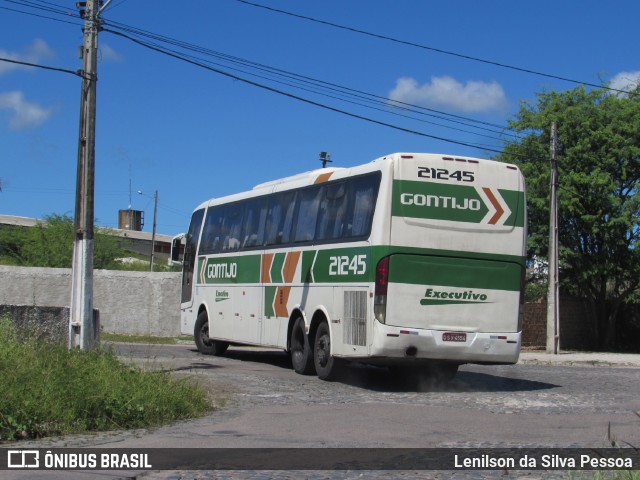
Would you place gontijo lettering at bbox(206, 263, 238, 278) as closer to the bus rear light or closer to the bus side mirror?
the bus side mirror

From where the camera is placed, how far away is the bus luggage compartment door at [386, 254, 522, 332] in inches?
564

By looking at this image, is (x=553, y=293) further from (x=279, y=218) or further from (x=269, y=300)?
(x=279, y=218)

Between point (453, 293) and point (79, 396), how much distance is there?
6.58 meters

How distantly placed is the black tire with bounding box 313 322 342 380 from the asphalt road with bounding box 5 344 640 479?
0.75ft

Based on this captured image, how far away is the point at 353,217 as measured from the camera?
15227mm

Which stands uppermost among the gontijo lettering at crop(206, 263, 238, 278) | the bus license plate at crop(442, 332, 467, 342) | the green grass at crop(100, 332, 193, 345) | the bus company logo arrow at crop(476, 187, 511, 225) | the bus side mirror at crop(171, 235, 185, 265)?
the bus company logo arrow at crop(476, 187, 511, 225)

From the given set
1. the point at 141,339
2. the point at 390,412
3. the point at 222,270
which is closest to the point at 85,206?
the point at 222,270

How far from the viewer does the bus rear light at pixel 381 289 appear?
14258mm

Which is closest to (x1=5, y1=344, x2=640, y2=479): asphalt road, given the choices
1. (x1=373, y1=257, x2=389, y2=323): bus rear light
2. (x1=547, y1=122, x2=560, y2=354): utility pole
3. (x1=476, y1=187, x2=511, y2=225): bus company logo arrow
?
(x1=373, y1=257, x2=389, y2=323): bus rear light

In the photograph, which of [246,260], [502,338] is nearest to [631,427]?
[502,338]

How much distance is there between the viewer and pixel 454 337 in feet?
47.7

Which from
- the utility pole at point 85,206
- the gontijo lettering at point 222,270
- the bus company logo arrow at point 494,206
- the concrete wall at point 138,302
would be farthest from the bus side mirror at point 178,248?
the bus company logo arrow at point 494,206

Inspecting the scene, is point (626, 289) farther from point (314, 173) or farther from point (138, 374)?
point (138, 374)

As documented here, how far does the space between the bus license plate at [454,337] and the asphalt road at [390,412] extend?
85 cm
